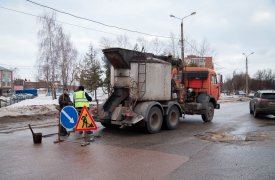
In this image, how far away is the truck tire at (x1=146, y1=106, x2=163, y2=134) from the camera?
1007cm

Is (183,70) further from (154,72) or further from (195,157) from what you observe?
(195,157)

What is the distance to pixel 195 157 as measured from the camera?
6.87 metres

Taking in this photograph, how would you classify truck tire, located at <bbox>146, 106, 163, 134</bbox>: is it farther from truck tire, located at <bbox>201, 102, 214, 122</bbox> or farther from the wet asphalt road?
truck tire, located at <bbox>201, 102, 214, 122</bbox>

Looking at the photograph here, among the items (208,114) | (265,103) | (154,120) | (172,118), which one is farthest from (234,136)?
(265,103)

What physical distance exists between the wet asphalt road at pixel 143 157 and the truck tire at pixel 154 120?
322mm

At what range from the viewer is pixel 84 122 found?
8.30 meters

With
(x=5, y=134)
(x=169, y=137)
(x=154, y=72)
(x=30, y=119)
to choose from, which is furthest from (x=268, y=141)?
(x=30, y=119)

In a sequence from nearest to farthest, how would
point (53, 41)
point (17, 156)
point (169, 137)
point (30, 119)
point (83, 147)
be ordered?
point (17, 156) < point (83, 147) < point (169, 137) < point (30, 119) < point (53, 41)

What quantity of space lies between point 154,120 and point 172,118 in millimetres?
1277

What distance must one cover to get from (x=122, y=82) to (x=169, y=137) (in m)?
2.62

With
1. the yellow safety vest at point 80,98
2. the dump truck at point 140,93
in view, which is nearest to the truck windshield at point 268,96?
the dump truck at point 140,93

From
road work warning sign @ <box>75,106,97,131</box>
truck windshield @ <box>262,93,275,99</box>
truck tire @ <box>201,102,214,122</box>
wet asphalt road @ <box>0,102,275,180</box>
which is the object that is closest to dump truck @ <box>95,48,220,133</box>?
wet asphalt road @ <box>0,102,275,180</box>

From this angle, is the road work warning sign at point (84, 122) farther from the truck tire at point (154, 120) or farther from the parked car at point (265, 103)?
the parked car at point (265, 103)

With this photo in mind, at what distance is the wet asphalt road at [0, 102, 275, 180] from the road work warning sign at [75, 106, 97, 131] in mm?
499
